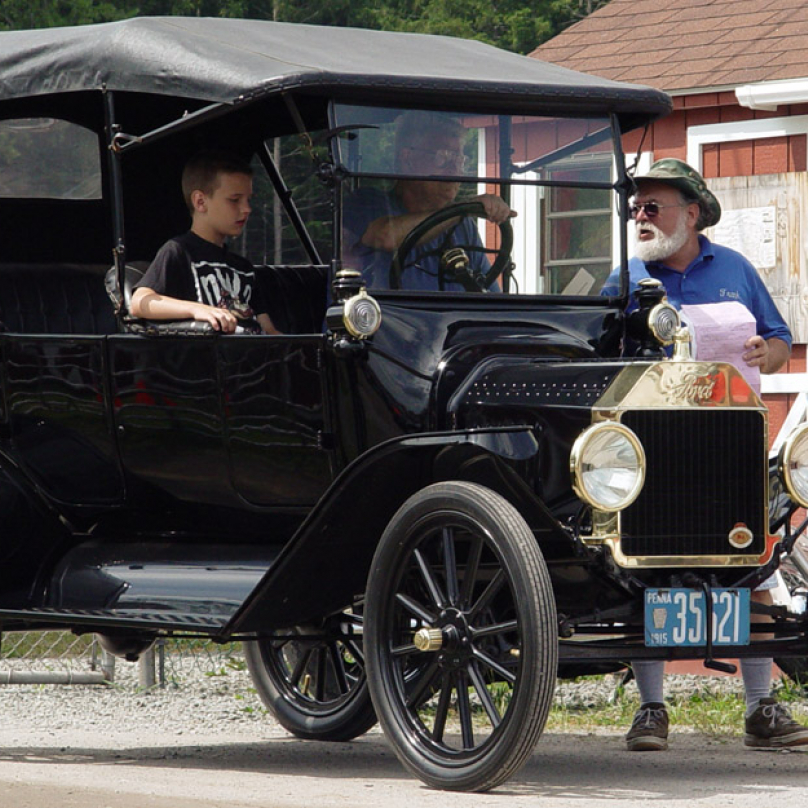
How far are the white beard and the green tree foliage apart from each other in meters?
19.9

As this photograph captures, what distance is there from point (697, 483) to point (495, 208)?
138 cm

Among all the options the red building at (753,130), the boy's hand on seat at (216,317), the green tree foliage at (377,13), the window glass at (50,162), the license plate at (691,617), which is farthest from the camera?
the green tree foliage at (377,13)

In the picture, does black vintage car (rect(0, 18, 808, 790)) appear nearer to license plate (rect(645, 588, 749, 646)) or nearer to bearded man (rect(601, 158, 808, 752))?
license plate (rect(645, 588, 749, 646))

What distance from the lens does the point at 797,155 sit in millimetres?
10992

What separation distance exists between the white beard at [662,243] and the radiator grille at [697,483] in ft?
5.71

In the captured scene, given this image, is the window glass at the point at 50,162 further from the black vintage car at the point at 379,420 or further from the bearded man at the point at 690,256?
the bearded man at the point at 690,256

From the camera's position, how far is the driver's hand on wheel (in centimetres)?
674

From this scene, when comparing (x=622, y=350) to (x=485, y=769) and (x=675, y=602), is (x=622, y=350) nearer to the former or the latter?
(x=675, y=602)

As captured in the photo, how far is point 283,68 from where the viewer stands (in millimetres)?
6352

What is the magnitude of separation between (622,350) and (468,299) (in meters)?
0.66

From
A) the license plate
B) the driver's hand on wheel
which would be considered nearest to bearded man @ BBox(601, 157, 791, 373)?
the driver's hand on wheel

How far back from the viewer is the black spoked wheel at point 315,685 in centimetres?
753

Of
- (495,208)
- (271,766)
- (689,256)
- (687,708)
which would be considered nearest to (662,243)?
(689,256)

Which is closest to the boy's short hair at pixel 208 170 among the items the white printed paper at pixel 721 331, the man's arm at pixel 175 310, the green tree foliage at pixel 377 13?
the man's arm at pixel 175 310
